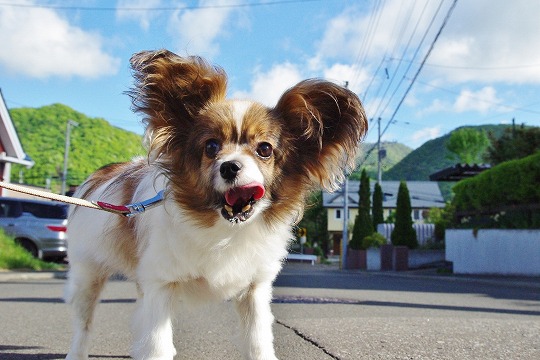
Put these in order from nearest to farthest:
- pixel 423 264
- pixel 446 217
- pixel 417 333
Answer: pixel 417 333
pixel 423 264
pixel 446 217

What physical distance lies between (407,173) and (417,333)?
512 ft

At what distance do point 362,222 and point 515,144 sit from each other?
14.6 m

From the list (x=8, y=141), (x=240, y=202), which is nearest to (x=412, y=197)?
(x=8, y=141)

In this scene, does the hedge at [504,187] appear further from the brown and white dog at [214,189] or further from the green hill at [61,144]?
the green hill at [61,144]

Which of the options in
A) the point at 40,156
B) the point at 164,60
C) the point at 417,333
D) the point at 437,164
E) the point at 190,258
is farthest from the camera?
the point at 437,164

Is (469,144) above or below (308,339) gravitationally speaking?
above

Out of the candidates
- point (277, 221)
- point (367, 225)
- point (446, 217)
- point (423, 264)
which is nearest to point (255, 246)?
point (277, 221)

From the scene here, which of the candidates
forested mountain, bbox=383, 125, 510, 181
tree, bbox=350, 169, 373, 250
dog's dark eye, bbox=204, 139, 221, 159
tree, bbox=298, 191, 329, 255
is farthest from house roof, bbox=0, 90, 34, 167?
forested mountain, bbox=383, 125, 510, 181

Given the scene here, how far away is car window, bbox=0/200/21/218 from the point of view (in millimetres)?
17891

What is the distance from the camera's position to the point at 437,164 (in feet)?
515

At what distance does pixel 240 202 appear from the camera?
3252 mm

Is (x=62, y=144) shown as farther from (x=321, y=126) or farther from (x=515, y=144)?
(x=321, y=126)

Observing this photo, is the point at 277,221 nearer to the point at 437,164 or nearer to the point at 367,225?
the point at 367,225

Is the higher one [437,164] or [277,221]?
[437,164]
